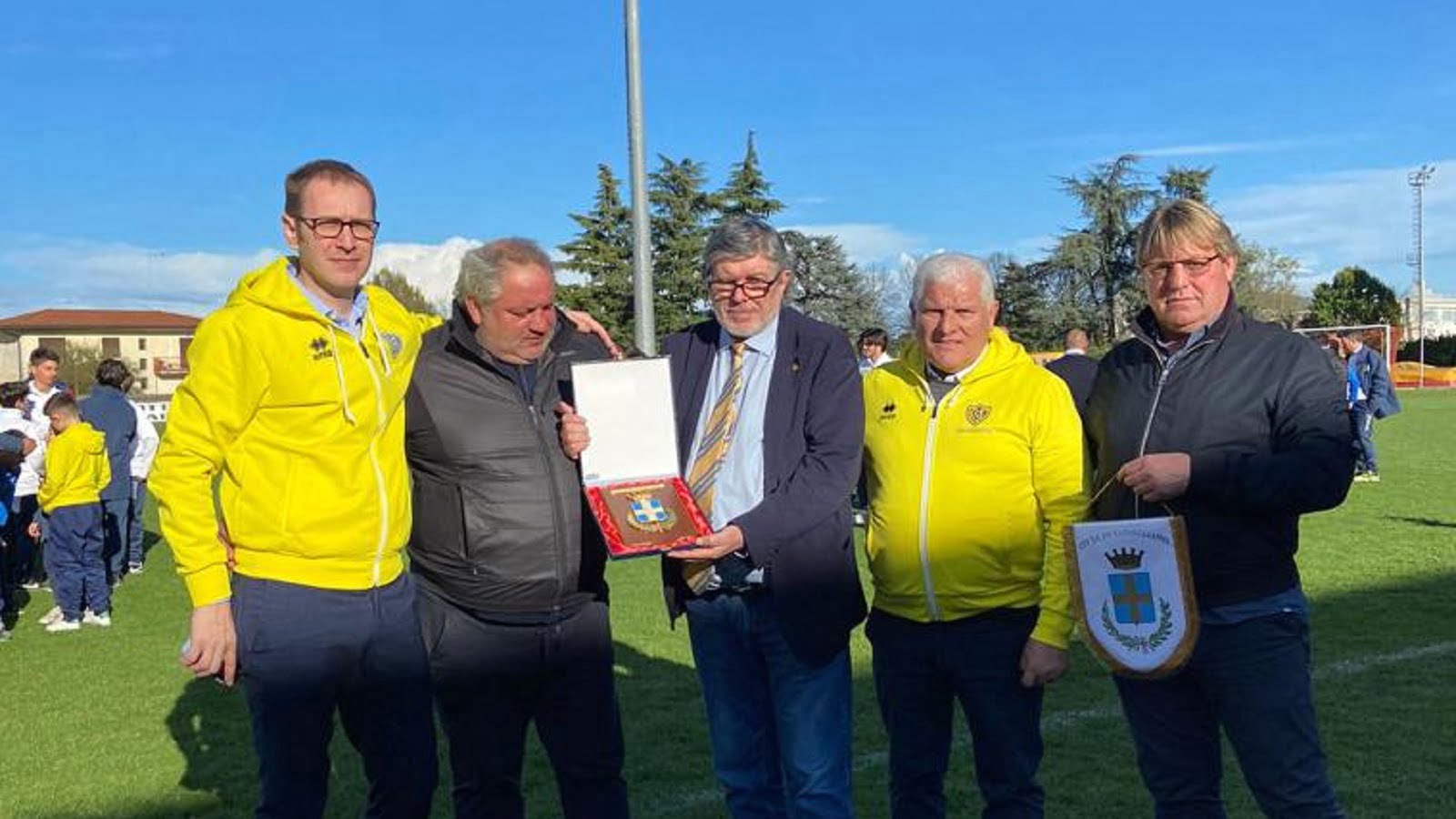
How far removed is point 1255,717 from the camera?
2.82 metres

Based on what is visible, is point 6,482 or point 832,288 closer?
point 6,482

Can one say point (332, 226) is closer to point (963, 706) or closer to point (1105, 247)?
point (963, 706)

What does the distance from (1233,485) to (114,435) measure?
9.94 metres

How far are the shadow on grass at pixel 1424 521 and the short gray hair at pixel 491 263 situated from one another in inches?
426

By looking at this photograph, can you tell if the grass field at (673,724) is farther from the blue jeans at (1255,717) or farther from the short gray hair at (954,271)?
the short gray hair at (954,271)

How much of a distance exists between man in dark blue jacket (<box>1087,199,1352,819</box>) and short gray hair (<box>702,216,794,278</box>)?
97 centimetres

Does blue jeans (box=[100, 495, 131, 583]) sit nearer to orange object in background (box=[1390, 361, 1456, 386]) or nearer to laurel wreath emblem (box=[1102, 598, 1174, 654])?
laurel wreath emblem (box=[1102, 598, 1174, 654])

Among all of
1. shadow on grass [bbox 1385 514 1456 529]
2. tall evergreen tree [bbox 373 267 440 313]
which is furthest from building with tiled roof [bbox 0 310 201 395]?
shadow on grass [bbox 1385 514 1456 529]

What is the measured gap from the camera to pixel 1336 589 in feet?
26.7

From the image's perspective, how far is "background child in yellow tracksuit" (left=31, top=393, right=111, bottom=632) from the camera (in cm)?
866

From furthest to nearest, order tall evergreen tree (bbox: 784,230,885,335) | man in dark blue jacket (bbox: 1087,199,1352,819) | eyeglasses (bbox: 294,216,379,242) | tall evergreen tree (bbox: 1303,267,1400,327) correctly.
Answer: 1. tall evergreen tree (bbox: 1303,267,1400,327)
2. tall evergreen tree (bbox: 784,230,885,335)
3. eyeglasses (bbox: 294,216,379,242)
4. man in dark blue jacket (bbox: 1087,199,1352,819)

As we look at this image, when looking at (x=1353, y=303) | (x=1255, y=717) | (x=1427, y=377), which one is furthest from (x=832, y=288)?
(x=1255, y=717)

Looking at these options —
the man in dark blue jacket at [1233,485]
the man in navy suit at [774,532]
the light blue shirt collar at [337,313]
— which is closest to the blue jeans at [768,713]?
the man in navy suit at [774,532]

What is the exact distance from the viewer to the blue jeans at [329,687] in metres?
2.92
